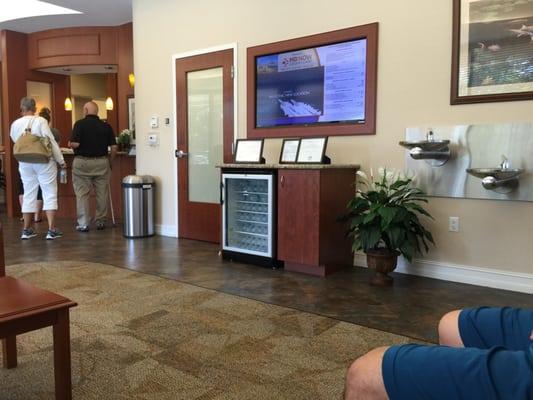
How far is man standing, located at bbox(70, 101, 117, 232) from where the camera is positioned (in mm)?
5344

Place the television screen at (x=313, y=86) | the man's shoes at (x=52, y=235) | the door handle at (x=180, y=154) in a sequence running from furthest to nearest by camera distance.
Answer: the door handle at (x=180, y=154) → the man's shoes at (x=52, y=235) → the television screen at (x=313, y=86)

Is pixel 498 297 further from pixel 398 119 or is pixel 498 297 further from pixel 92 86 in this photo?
pixel 92 86

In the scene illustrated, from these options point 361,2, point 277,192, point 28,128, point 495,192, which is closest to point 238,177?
point 277,192

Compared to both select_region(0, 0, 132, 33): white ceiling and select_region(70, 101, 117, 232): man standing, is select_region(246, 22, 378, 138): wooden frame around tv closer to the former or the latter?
select_region(70, 101, 117, 232): man standing

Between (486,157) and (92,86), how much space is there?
10029mm

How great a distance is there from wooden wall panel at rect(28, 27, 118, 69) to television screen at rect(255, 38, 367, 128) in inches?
128

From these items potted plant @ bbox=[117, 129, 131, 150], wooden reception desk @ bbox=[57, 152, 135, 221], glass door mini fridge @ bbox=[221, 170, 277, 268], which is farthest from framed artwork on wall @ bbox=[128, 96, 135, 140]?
glass door mini fridge @ bbox=[221, 170, 277, 268]

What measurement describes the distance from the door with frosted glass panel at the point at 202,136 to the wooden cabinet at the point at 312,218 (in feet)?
4.23

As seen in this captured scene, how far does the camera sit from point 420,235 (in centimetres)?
316

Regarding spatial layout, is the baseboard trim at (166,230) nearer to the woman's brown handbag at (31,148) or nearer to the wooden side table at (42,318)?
the woman's brown handbag at (31,148)

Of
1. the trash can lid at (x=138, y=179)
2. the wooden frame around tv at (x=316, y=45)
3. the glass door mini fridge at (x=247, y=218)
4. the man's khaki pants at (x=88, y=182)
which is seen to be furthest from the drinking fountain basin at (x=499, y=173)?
the man's khaki pants at (x=88, y=182)

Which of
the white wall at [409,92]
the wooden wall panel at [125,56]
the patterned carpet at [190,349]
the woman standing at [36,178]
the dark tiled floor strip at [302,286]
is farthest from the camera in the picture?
the wooden wall panel at [125,56]

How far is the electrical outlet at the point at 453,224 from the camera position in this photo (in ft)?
10.6

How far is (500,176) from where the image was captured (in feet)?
9.27
